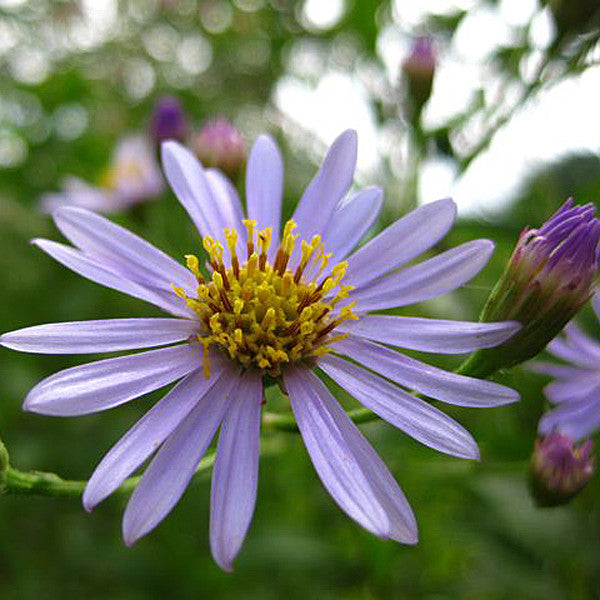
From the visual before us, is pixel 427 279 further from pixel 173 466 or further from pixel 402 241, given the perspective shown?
pixel 173 466

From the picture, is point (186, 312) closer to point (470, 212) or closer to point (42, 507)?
point (470, 212)

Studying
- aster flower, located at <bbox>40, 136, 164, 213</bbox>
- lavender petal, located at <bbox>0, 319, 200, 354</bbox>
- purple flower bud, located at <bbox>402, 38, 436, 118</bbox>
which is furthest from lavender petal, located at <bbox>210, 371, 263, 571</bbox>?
aster flower, located at <bbox>40, 136, 164, 213</bbox>

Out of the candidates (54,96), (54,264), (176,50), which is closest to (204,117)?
(54,96)

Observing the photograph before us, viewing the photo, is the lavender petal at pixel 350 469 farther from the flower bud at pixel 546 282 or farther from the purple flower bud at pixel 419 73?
the purple flower bud at pixel 419 73

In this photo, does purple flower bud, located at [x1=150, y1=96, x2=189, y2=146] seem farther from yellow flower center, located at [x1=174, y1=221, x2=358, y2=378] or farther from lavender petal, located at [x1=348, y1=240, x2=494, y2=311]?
lavender petal, located at [x1=348, y1=240, x2=494, y2=311]

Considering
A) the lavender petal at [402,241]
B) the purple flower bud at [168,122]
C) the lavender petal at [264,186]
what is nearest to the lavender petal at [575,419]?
the lavender petal at [402,241]
